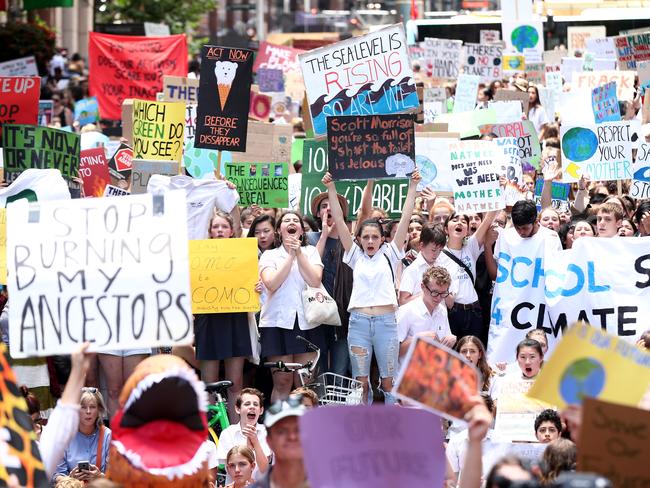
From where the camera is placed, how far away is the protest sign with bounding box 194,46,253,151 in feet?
42.2

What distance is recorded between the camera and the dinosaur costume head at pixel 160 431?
18.8ft

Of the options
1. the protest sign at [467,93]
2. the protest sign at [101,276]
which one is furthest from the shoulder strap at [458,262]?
the protest sign at [467,93]

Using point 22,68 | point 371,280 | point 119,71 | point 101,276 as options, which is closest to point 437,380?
point 101,276

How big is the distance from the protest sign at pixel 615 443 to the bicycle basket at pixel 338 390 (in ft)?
15.3

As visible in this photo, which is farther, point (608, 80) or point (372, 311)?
point (608, 80)

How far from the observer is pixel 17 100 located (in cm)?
1290

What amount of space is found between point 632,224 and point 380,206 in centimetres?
218

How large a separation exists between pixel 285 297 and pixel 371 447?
17.2ft

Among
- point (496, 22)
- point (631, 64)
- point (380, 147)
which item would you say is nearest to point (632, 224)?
point (380, 147)

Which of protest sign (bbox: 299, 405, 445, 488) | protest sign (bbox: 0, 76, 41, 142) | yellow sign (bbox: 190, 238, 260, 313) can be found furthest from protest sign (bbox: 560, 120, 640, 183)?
protest sign (bbox: 299, 405, 445, 488)

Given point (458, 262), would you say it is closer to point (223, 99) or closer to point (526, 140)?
point (223, 99)

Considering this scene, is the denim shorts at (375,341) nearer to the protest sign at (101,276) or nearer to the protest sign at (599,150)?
the protest sign at (599,150)

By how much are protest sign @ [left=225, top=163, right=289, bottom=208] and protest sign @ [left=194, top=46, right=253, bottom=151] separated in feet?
1.69

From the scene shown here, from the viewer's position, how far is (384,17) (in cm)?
7344
